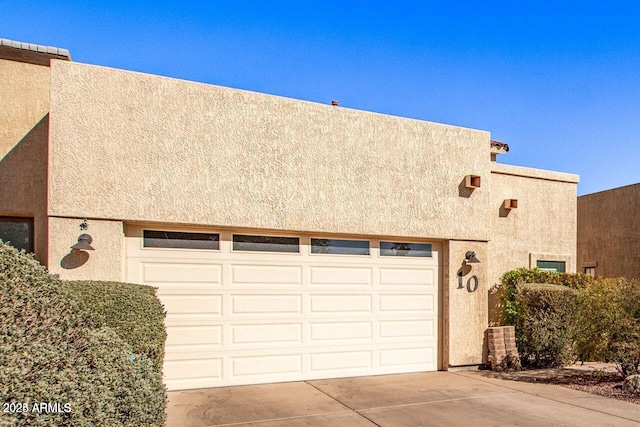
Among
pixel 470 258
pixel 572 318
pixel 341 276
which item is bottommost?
pixel 572 318

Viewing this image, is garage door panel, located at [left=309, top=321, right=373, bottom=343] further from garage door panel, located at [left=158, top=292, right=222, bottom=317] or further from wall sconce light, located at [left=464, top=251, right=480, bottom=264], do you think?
wall sconce light, located at [left=464, top=251, right=480, bottom=264]

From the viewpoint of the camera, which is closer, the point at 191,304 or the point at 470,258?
the point at 191,304

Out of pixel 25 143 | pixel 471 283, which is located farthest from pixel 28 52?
pixel 471 283

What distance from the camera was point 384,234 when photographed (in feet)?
27.0

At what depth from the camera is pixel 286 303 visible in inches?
302

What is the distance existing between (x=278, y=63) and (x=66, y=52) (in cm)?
496

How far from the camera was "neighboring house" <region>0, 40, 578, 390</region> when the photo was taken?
6.57 m

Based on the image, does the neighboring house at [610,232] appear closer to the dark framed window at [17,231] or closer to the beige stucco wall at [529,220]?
the beige stucco wall at [529,220]

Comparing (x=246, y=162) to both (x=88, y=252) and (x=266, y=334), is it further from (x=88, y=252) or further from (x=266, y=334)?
(x=266, y=334)

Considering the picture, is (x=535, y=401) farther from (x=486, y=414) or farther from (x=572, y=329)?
(x=572, y=329)

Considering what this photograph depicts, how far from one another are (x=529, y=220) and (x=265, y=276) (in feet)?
22.6

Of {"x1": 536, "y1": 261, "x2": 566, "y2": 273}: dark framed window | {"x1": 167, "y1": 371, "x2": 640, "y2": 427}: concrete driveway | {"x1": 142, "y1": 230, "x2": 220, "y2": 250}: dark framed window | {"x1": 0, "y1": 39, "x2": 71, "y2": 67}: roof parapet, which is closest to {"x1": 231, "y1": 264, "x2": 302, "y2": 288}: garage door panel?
{"x1": 142, "y1": 230, "x2": 220, "y2": 250}: dark framed window

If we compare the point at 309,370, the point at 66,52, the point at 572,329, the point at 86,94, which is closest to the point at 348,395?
the point at 309,370

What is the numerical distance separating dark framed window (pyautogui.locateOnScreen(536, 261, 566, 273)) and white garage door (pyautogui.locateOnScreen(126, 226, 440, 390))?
3.58 metres
